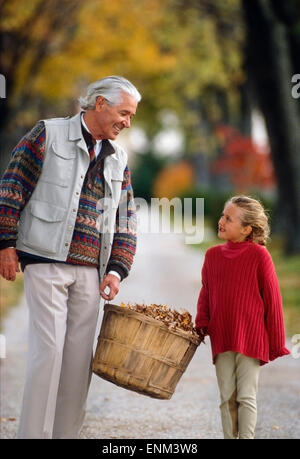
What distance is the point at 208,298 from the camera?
4293mm

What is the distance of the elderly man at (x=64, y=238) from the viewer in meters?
3.91

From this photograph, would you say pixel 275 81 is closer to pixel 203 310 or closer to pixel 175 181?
pixel 203 310

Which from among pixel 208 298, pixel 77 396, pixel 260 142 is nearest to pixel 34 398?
pixel 77 396

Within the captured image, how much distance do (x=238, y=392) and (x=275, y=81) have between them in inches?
523

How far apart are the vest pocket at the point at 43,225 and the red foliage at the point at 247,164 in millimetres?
23375

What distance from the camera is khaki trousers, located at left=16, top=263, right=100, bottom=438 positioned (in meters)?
3.90

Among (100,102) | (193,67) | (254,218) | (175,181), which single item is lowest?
(254,218)

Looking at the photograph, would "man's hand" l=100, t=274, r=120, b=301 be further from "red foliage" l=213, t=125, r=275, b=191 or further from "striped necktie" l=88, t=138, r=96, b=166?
"red foliage" l=213, t=125, r=275, b=191

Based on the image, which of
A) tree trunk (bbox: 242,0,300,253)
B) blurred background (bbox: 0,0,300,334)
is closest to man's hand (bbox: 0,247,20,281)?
blurred background (bbox: 0,0,300,334)

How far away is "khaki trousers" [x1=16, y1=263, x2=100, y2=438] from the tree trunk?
13.2 m

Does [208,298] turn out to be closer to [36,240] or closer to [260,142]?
[36,240]

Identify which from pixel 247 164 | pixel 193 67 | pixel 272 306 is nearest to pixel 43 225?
pixel 272 306

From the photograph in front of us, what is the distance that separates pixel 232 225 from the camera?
424cm

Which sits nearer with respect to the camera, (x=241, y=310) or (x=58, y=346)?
(x=58, y=346)
